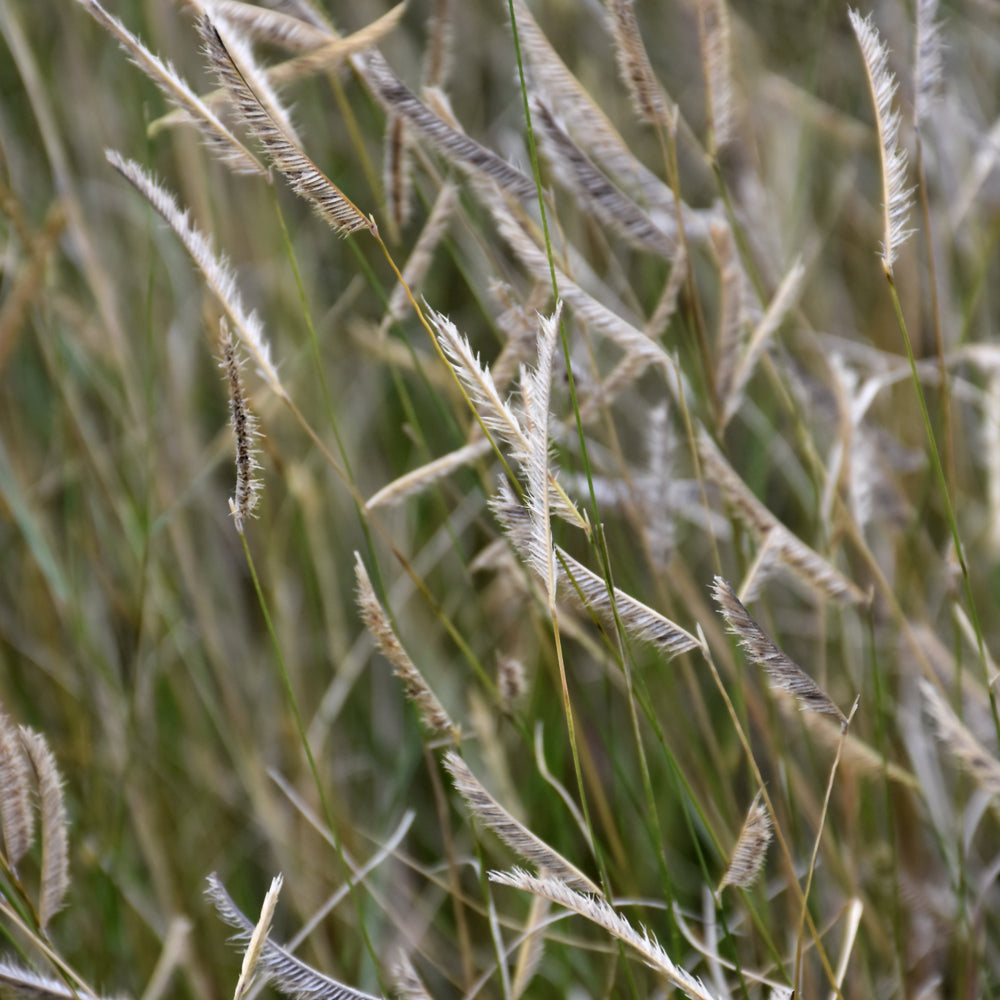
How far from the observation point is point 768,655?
1.19ft

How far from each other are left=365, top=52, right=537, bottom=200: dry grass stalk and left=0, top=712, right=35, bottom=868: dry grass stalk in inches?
13.1

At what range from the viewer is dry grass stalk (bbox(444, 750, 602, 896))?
1.23ft

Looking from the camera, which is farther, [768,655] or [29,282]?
[29,282]

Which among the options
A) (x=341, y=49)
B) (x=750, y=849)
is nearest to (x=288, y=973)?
(x=750, y=849)

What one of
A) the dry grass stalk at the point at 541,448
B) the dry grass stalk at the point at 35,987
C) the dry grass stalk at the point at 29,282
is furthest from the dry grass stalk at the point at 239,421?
the dry grass stalk at the point at 29,282

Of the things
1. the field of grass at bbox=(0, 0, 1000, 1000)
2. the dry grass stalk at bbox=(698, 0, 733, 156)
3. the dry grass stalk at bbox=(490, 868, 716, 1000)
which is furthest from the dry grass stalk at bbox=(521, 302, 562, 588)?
the dry grass stalk at bbox=(698, 0, 733, 156)

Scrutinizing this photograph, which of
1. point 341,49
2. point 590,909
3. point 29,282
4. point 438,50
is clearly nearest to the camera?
point 590,909

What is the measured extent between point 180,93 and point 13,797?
0.32m

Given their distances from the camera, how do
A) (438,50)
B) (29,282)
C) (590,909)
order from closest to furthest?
(590,909)
(438,50)
(29,282)

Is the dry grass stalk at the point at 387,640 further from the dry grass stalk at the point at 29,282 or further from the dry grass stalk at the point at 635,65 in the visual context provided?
the dry grass stalk at the point at 29,282

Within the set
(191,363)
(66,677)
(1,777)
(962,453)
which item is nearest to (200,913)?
(66,677)

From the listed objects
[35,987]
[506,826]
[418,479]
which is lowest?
[35,987]

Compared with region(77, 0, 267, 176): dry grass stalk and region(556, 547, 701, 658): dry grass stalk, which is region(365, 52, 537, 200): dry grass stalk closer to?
region(77, 0, 267, 176): dry grass stalk

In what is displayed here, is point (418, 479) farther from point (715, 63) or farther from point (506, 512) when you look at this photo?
point (715, 63)
